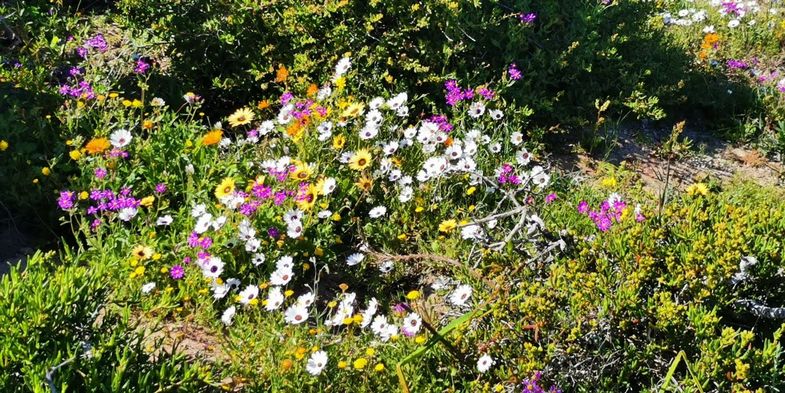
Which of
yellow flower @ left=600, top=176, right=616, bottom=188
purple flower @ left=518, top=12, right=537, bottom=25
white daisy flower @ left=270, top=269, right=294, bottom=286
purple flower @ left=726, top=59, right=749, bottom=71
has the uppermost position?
purple flower @ left=518, top=12, right=537, bottom=25

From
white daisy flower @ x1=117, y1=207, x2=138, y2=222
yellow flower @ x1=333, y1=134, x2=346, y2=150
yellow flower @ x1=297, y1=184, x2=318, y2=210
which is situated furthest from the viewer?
yellow flower @ x1=333, y1=134, x2=346, y2=150

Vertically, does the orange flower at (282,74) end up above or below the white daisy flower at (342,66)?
below

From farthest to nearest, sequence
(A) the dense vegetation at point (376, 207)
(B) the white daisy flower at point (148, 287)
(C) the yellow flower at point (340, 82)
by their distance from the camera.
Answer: (C) the yellow flower at point (340, 82), (B) the white daisy flower at point (148, 287), (A) the dense vegetation at point (376, 207)

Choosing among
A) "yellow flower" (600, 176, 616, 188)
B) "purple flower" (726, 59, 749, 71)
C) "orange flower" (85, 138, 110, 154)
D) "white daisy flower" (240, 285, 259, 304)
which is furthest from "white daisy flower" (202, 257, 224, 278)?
"purple flower" (726, 59, 749, 71)

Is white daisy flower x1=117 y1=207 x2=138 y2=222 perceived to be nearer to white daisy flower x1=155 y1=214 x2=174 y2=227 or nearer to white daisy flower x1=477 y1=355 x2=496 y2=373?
white daisy flower x1=155 y1=214 x2=174 y2=227

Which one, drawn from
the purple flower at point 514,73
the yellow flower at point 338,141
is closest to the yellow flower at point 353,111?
the yellow flower at point 338,141

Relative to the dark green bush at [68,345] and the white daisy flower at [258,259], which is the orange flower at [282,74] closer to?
the white daisy flower at [258,259]

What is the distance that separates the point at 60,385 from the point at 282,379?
2.47 feet

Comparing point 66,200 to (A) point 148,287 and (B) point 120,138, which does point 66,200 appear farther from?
(A) point 148,287

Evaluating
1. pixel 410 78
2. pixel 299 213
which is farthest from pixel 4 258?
pixel 410 78

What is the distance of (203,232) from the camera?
10.5ft

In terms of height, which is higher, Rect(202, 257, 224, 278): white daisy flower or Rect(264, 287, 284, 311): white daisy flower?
Rect(202, 257, 224, 278): white daisy flower

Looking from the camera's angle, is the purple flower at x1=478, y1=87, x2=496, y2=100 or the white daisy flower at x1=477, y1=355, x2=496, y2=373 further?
the purple flower at x1=478, y1=87, x2=496, y2=100

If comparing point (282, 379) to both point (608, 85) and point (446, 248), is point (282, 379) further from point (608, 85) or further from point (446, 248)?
point (608, 85)
